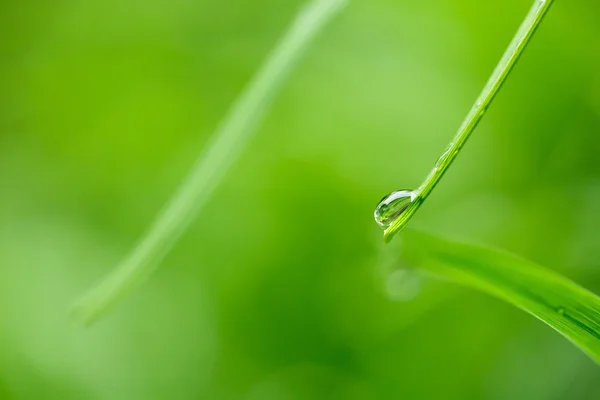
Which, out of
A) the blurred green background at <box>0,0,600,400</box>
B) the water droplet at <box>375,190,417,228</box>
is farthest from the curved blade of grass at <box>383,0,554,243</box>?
the blurred green background at <box>0,0,600,400</box>

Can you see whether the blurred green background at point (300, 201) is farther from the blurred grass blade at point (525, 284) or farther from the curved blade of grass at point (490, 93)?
the curved blade of grass at point (490, 93)

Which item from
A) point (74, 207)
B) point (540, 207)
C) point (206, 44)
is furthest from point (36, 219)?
point (540, 207)

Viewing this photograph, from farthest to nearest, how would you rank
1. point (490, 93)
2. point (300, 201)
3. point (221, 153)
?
point (300, 201) → point (221, 153) → point (490, 93)

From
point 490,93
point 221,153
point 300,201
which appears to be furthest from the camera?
point 300,201

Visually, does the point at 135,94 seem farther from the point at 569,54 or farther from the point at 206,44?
the point at 569,54

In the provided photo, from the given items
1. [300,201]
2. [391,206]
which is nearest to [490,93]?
[391,206]

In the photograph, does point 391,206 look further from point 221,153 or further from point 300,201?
point 300,201

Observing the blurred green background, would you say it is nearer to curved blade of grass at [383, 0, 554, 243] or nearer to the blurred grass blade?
the blurred grass blade
